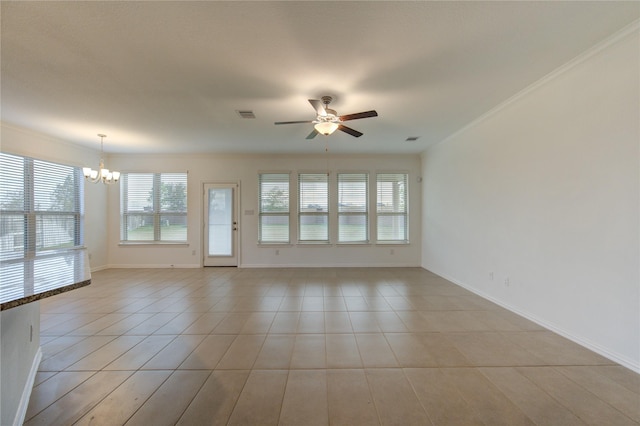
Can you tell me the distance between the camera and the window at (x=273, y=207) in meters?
6.29

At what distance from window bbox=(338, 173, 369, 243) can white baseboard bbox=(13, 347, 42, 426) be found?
16.7 ft

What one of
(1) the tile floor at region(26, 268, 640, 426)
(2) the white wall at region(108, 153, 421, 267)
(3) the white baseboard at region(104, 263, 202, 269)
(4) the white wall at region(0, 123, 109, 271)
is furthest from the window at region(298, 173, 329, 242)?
(4) the white wall at region(0, 123, 109, 271)

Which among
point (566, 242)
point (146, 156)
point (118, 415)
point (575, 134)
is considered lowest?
point (118, 415)

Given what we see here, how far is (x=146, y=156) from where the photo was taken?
618 cm

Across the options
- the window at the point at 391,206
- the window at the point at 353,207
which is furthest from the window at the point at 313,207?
Answer: the window at the point at 391,206

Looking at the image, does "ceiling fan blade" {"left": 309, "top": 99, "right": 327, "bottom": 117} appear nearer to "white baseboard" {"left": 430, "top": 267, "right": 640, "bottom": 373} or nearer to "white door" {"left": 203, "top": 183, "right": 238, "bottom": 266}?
"white baseboard" {"left": 430, "top": 267, "right": 640, "bottom": 373}

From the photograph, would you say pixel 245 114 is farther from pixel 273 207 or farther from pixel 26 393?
pixel 26 393

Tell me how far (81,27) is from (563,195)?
184 inches

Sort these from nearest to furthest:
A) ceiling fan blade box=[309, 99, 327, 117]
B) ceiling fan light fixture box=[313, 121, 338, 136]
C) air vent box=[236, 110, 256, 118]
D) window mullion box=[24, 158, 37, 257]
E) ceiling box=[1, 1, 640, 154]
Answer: ceiling box=[1, 1, 640, 154] < ceiling fan blade box=[309, 99, 327, 117] < ceiling fan light fixture box=[313, 121, 338, 136] < air vent box=[236, 110, 256, 118] < window mullion box=[24, 158, 37, 257]

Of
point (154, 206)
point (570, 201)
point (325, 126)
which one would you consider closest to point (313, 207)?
point (325, 126)

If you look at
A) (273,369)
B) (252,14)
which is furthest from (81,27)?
(273,369)

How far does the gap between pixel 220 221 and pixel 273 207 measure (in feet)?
4.46

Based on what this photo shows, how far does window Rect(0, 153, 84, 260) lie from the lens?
4.07m

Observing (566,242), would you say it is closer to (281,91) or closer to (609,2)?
(609,2)
